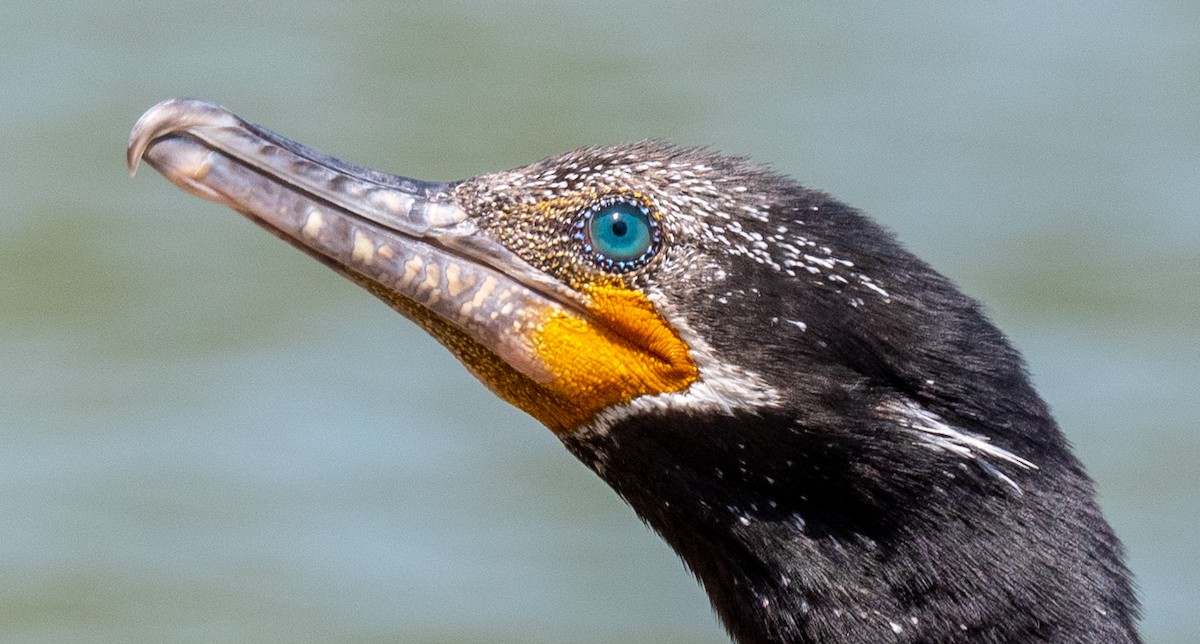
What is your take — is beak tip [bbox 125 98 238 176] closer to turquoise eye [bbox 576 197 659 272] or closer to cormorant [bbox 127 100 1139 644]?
cormorant [bbox 127 100 1139 644]

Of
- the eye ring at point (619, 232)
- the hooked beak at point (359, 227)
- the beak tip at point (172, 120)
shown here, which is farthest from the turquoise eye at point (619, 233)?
the beak tip at point (172, 120)

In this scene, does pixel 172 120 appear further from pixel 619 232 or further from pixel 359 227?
pixel 619 232

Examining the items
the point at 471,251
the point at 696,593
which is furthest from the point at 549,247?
the point at 696,593

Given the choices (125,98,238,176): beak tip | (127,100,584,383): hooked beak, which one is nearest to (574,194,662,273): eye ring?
(127,100,584,383): hooked beak

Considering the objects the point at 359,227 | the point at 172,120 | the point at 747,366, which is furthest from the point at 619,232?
the point at 172,120

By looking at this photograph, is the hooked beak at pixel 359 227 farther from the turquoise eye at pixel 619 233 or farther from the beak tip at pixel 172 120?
the turquoise eye at pixel 619 233

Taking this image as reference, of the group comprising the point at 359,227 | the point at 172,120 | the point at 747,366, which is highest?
the point at 172,120

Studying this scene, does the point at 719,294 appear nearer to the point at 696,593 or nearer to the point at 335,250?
the point at 335,250
